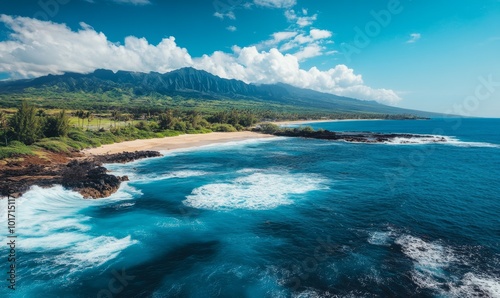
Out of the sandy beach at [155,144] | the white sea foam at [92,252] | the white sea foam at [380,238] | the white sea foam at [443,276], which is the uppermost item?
the white sea foam at [443,276]

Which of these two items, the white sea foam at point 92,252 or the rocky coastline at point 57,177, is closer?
the white sea foam at point 92,252

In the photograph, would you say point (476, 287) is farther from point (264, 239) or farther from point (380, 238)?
point (264, 239)

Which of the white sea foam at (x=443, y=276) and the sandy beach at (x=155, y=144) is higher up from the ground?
the white sea foam at (x=443, y=276)

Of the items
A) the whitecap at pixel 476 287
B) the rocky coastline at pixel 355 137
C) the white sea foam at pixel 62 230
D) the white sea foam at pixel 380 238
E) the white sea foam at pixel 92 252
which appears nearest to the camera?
the whitecap at pixel 476 287

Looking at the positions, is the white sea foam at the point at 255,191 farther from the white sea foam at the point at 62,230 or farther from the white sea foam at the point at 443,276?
the white sea foam at the point at 443,276

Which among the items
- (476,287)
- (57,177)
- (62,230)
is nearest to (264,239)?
(476,287)

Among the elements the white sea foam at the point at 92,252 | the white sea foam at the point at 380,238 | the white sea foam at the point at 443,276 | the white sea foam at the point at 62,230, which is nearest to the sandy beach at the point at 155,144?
the white sea foam at the point at 62,230

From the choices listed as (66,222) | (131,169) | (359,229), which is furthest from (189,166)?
(359,229)

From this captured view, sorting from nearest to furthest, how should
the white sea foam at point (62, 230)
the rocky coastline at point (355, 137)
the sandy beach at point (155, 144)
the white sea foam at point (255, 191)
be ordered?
the white sea foam at point (62, 230)
the white sea foam at point (255, 191)
the sandy beach at point (155, 144)
the rocky coastline at point (355, 137)
